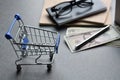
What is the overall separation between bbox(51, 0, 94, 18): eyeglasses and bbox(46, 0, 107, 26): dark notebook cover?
0.01 meters

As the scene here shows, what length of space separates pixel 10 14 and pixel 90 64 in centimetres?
38

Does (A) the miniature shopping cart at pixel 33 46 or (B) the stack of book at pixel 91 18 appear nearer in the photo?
(A) the miniature shopping cart at pixel 33 46

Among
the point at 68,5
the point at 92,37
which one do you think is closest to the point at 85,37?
the point at 92,37

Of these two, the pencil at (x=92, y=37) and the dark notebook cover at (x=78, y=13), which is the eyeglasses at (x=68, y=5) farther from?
the pencil at (x=92, y=37)

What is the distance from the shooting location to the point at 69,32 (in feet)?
2.53

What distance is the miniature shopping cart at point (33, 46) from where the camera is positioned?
0.66 meters

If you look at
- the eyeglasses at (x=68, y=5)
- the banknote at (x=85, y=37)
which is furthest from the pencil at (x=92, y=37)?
the eyeglasses at (x=68, y=5)

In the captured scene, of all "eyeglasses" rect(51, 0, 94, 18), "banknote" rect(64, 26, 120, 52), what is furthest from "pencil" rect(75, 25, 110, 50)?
"eyeglasses" rect(51, 0, 94, 18)

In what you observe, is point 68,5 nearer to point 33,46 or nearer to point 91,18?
point 91,18

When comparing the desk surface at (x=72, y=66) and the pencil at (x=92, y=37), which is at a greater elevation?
the pencil at (x=92, y=37)

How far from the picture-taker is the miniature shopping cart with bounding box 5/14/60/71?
66 centimetres

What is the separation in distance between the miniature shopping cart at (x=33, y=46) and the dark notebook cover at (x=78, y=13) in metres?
0.06

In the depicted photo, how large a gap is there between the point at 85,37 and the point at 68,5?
152 mm

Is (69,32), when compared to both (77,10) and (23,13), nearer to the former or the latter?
(77,10)
